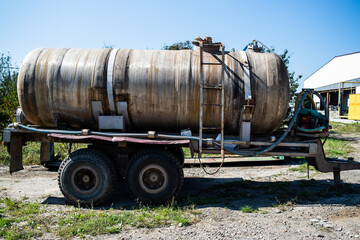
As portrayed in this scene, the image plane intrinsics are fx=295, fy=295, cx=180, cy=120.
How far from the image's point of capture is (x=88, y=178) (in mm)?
6156

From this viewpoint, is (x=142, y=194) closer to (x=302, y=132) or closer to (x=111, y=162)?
(x=111, y=162)

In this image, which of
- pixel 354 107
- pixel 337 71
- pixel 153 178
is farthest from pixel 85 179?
pixel 337 71

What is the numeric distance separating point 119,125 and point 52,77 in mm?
1792

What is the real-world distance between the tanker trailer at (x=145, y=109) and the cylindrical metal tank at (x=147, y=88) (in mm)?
22

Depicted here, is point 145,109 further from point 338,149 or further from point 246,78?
point 338,149

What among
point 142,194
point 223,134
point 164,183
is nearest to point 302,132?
point 223,134

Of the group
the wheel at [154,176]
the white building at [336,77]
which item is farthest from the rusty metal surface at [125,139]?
the white building at [336,77]

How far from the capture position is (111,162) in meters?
6.22

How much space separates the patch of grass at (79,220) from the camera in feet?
15.3

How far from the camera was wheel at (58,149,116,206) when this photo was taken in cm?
606

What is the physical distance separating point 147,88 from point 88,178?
7.41 ft

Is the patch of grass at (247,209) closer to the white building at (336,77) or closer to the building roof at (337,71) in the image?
the white building at (336,77)

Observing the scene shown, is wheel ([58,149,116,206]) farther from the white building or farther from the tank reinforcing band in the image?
the white building

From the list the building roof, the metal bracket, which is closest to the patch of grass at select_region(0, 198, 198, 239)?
the metal bracket
